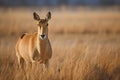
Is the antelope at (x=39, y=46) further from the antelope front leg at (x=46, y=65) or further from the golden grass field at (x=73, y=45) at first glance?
the golden grass field at (x=73, y=45)

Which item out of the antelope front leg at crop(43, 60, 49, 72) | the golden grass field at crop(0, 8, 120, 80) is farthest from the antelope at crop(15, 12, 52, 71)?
the golden grass field at crop(0, 8, 120, 80)

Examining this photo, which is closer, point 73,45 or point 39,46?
point 39,46

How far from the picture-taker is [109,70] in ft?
18.1

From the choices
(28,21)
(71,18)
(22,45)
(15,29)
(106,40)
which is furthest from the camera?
(71,18)

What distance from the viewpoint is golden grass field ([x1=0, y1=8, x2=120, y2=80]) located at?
529 cm

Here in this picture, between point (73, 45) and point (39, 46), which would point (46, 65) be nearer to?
point (39, 46)

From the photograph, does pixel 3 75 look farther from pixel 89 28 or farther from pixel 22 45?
pixel 89 28

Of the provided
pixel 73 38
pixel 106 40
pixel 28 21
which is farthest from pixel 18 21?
pixel 106 40

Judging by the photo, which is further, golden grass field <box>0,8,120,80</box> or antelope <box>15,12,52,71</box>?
golden grass field <box>0,8,120,80</box>

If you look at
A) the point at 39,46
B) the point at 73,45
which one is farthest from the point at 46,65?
the point at 73,45

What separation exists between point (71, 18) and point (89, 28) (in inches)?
94.4

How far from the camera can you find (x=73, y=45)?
698 cm

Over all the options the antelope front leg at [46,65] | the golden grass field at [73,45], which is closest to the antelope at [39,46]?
the antelope front leg at [46,65]

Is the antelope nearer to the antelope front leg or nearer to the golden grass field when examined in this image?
the antelope front leg
